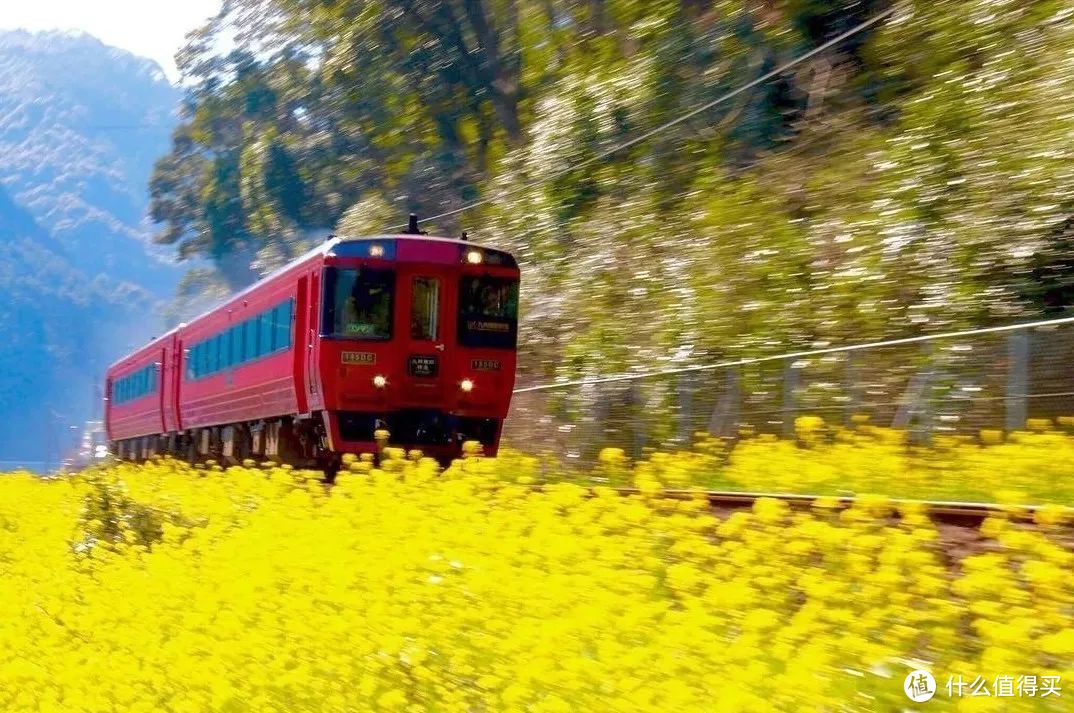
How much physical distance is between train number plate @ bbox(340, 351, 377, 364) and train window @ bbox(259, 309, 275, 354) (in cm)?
224

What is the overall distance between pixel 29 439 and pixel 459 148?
122 m

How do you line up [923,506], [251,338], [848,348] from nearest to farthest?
[923,506]
[848,348]
[251,338]

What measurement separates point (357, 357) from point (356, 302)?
0.54 metres

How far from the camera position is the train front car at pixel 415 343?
14.2m

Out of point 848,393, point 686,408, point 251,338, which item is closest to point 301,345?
point 251,338

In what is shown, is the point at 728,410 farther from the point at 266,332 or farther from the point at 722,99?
the point at 722,99

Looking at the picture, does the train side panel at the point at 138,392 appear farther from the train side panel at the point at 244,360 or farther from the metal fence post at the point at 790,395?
the metal fence post at the point at 790,395

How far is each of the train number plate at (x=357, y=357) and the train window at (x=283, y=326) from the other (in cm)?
124

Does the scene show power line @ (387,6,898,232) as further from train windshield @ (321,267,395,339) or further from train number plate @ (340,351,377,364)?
train number plate @ (340,351,377,364)

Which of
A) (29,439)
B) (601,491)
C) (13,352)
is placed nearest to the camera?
(601,491)

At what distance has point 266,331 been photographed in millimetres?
16562

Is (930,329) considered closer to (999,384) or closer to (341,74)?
(999,384)

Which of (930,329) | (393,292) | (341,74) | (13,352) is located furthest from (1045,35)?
(13,352)

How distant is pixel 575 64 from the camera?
23188mm
